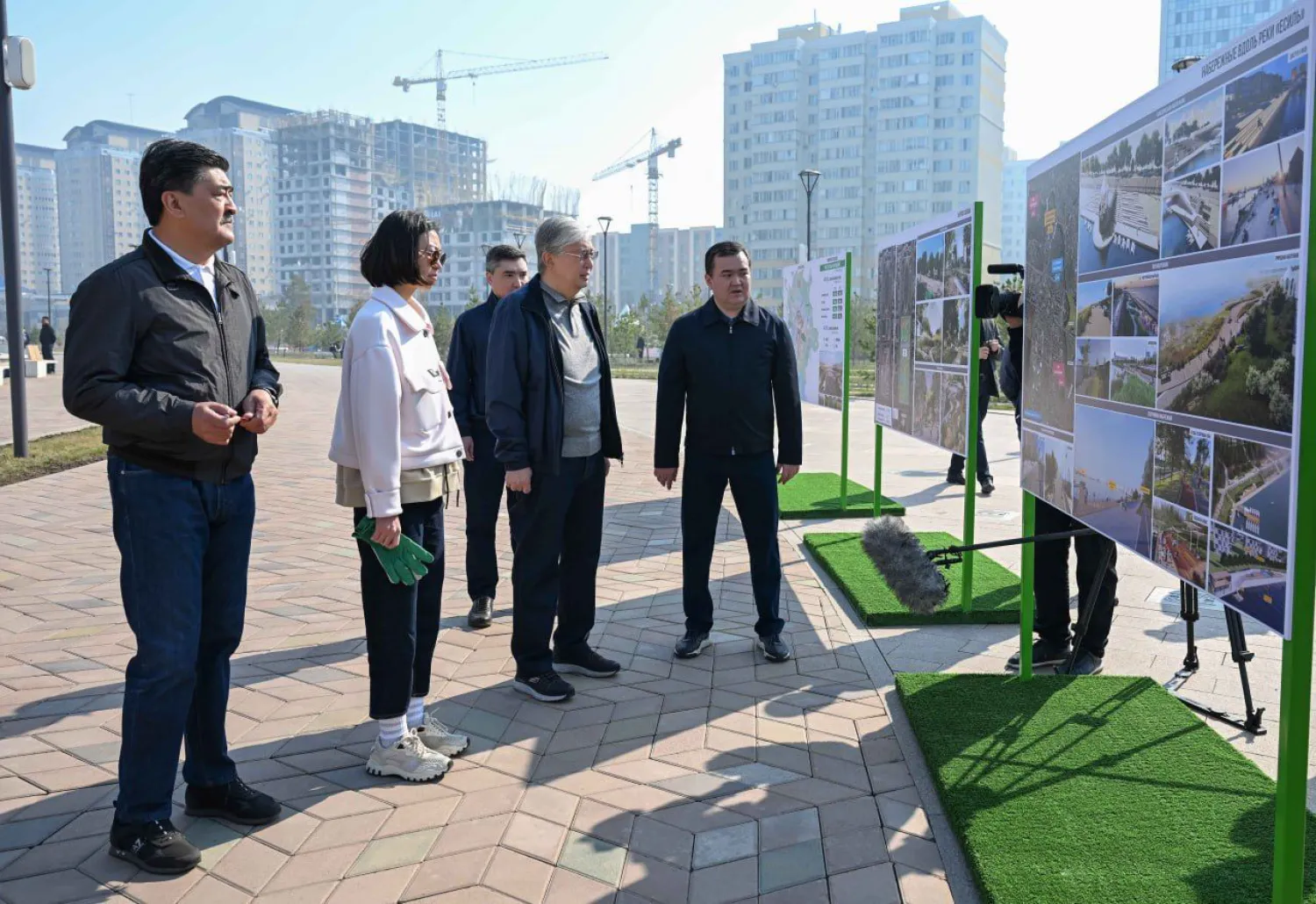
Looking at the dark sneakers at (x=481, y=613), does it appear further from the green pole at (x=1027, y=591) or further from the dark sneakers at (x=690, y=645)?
the green pole at (x=1027, y=591)

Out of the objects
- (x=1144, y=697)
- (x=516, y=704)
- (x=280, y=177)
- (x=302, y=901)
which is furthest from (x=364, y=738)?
(x=280, y=177)

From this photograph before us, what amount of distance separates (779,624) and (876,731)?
3.27 feet

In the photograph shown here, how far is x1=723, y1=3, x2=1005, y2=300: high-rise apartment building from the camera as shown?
10894 cm

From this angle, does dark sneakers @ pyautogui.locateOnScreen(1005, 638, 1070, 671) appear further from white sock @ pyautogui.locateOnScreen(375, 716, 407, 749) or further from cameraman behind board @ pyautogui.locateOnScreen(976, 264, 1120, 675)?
white sock @ pyautogui.locateOnScreen(375, 716, 407, 749)

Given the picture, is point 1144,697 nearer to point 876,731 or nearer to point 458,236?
point 876,731

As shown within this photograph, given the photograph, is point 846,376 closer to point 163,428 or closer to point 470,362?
point 470,362

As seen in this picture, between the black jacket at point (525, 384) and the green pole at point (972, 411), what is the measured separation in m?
2.15

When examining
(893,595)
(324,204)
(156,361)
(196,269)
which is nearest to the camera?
(156,361)

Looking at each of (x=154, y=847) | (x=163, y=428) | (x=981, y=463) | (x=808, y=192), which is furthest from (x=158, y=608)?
(x=808, y=192)

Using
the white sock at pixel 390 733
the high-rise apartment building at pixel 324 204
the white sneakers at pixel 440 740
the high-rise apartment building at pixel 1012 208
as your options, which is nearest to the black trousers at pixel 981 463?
the white sneakers at pixel 440 740

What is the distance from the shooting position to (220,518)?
9.37 ft

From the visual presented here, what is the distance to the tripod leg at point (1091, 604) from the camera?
3.94 meters

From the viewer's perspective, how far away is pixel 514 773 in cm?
337

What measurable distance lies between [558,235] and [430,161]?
561 feet
